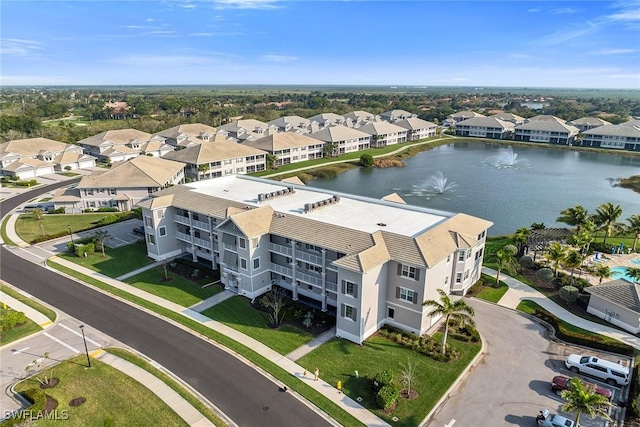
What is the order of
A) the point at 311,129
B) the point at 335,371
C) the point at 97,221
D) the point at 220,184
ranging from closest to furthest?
the point at 335,371 < the point at 220,184 < the point at 97,221 < the point at 311,129

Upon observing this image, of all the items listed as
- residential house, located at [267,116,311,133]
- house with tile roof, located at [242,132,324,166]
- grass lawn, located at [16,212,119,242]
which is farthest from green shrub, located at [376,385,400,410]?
residential house, located at [267,116,311,133]

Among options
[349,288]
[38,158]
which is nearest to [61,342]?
[349,288]

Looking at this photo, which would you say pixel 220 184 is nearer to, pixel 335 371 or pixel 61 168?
pixel 335 371

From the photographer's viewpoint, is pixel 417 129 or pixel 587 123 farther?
pixel 587 123

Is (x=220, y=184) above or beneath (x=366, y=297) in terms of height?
above

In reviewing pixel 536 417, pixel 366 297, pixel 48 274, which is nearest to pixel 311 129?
pixel 48 274

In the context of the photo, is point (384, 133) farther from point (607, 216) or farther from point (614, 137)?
point (607, 216)

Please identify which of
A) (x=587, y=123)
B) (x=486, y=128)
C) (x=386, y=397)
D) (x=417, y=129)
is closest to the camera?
(x=386, y=397)
